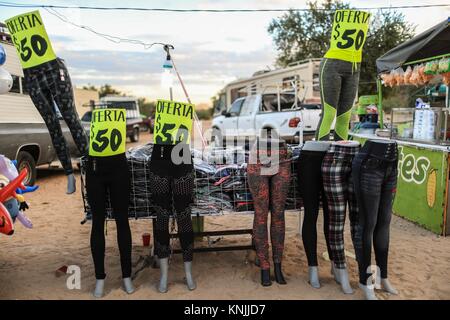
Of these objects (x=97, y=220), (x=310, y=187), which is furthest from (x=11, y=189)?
(x=310, y=187)

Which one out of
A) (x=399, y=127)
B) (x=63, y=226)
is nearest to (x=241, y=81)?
(x=399, y=127)

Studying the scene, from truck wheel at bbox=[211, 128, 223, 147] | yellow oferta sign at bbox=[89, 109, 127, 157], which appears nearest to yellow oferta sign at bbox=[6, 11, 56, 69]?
yellow oferta sign at bbox=[89, 109, 127, 157]

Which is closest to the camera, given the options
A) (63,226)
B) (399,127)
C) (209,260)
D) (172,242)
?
(209,260)

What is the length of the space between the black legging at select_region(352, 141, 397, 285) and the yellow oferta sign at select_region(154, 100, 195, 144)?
1545 mm

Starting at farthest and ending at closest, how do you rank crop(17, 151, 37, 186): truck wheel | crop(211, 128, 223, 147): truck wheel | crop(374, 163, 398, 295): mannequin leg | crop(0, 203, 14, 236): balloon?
crop(17, 151, 37, 186): truck wheel, crop(211, 128, 223, 147): truck wheel, crop(374, 163, 398, 295): mannequin leg, crop(0, 203, 14, 236): balloon

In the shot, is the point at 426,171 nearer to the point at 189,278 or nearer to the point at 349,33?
the point at 349,33

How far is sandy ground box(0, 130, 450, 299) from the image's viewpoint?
11.9 feet

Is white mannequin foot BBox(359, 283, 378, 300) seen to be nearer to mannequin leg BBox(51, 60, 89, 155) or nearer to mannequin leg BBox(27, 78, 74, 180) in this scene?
mannequin leg BBox(51, 60, 89, 155)

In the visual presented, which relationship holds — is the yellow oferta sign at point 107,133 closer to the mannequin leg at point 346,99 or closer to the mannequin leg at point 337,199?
the mannequin leg at point 337,199

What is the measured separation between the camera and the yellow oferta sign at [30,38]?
151 inches

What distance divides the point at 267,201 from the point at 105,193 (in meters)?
1.45
